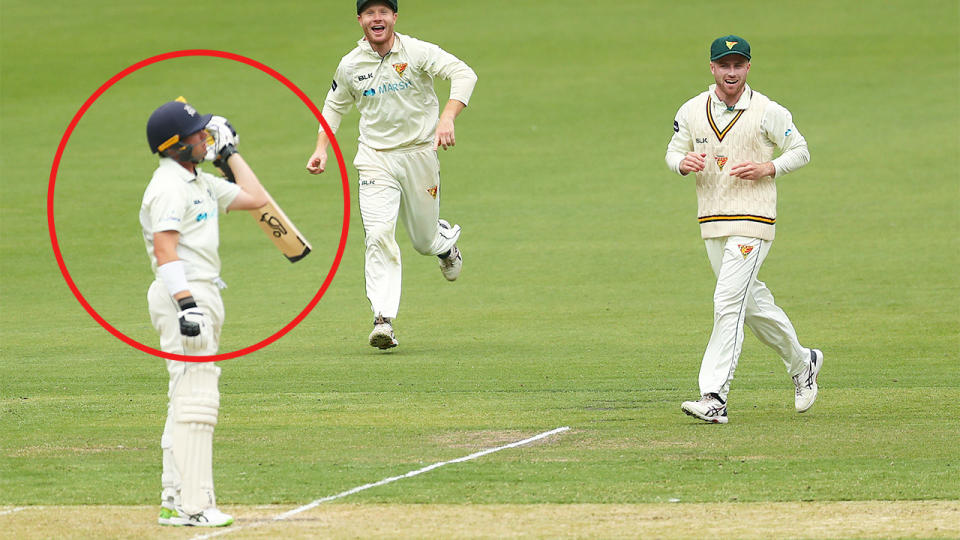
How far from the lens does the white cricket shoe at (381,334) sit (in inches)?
513

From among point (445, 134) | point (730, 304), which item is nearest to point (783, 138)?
point (730, 304)

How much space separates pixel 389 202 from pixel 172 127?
20.6 feet

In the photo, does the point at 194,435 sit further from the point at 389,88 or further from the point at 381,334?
the point at 389,88

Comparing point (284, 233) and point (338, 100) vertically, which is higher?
point (338, 100)

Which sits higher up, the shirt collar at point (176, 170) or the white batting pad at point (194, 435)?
the shirt collar at point (176, 170)

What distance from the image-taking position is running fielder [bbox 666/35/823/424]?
995 centimetres

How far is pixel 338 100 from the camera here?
1342 centimetres

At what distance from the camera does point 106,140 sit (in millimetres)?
30281

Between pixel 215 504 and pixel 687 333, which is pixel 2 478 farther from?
pixel 687 333

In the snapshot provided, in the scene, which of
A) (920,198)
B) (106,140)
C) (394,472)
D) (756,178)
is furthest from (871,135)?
(394,472)

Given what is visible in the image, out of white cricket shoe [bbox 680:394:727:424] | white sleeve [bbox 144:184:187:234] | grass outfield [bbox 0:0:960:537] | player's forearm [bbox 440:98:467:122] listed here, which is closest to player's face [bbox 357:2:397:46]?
player's forearm [bbox 440:98:467:122]

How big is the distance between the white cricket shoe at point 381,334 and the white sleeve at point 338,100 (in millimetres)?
1703

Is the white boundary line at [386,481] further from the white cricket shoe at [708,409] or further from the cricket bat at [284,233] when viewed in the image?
the cricket bat at [284,233]

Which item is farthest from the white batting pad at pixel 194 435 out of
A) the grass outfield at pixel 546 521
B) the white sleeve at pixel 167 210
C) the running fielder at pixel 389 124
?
the running fielder at pixel 389 124
